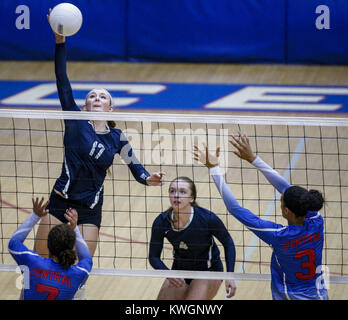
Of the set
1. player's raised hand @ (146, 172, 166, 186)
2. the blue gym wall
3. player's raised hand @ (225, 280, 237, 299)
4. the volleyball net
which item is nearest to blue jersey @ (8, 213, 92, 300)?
the volleyball net

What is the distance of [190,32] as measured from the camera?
16.2 meters

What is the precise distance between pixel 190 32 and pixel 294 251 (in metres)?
10.6

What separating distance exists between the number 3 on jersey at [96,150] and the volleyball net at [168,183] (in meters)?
0.32

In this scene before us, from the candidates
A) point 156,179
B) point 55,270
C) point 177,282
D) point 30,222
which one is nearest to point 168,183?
point 156,179

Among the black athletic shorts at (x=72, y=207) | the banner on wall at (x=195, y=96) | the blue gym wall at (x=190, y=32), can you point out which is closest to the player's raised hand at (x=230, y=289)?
the black athletic shorts at (x=72, y=207)

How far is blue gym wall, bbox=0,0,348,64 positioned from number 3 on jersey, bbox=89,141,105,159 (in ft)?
30.7

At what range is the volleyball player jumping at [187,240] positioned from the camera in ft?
23.3

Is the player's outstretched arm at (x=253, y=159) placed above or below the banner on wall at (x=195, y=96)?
below

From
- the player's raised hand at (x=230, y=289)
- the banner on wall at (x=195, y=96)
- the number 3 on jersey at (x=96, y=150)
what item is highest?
the banner on wall at (x=195, y=96)

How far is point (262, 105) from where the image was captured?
46.8 ft

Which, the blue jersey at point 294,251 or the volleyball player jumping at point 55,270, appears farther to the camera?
the blue jersey at point 294,251

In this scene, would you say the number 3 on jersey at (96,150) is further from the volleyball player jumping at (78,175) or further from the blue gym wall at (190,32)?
the blue gym wall at (190,32)

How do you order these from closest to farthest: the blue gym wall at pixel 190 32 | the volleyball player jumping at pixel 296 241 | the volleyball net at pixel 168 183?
the volleyball player jumping at pixel 296 241, the volleyball net at pixel 168 183, the blue gym wall at pixel 190 32
